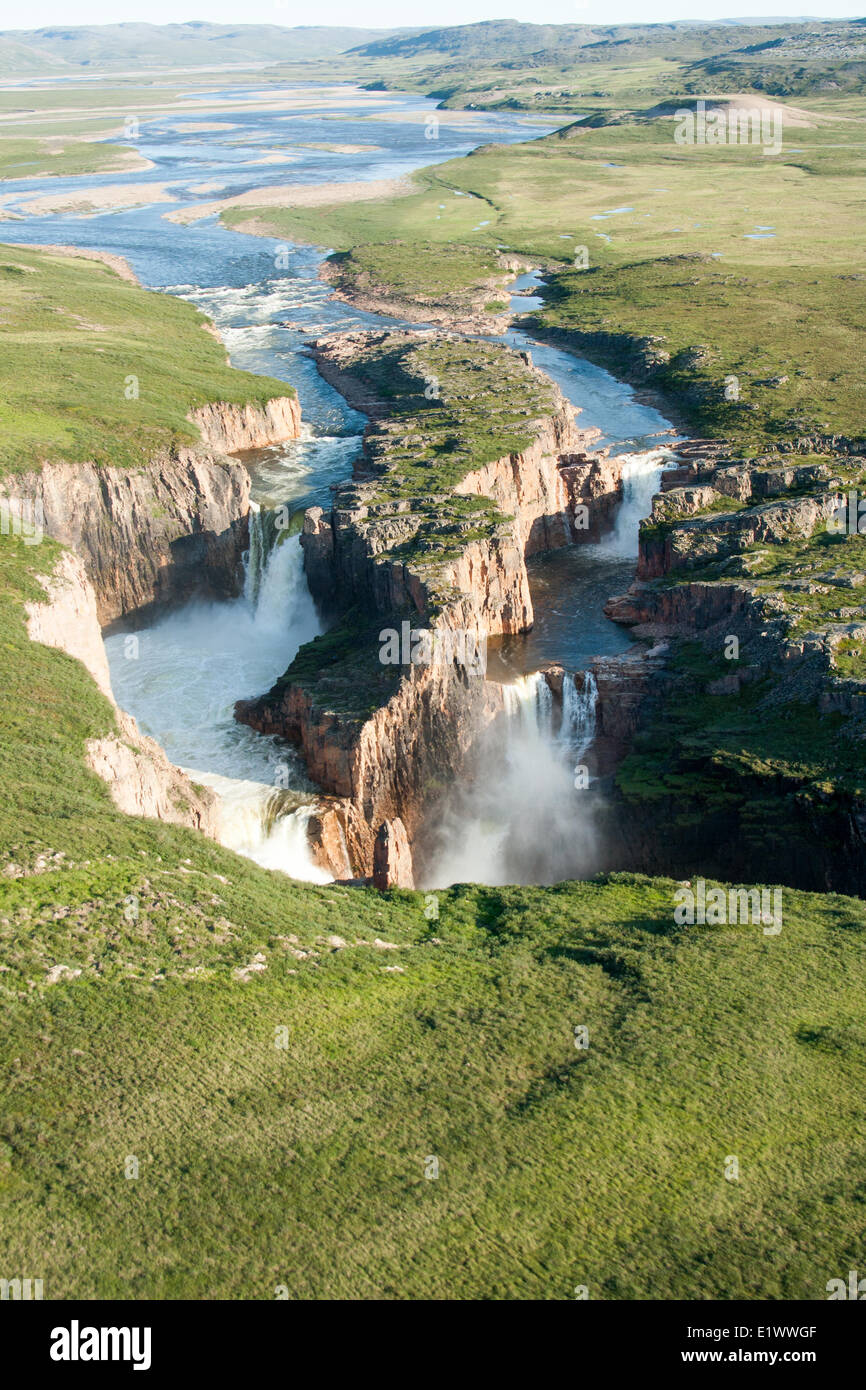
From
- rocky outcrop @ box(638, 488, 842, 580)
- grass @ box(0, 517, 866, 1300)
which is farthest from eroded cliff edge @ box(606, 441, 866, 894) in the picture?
grass @ box(0, 517, 866, 1300)

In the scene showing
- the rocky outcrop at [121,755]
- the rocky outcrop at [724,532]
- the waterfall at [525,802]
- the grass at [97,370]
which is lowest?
the waterfall at [525,802]

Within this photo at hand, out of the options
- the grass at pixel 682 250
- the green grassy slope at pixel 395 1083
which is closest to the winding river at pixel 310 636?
the grass at pixel 682 250

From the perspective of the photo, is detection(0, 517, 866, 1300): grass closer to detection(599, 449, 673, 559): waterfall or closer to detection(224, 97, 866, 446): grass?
detection(599, 449, 673, 559): waterfall

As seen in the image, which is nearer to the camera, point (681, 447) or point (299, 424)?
point (681, 447)

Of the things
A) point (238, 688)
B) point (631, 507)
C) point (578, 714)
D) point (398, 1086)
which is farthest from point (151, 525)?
point (398, 1086)

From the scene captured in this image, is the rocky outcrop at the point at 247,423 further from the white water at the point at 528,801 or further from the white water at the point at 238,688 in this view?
the white water at the point at 528,801
